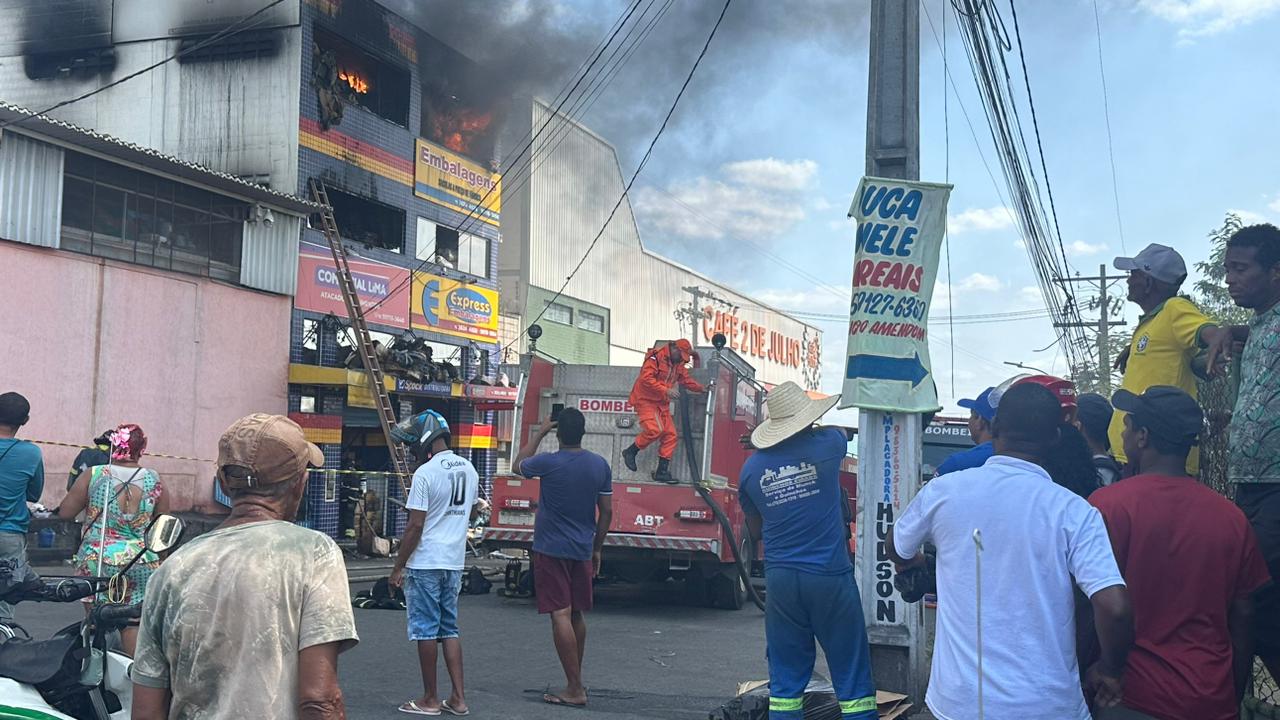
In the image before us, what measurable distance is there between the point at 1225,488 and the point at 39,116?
16576mm

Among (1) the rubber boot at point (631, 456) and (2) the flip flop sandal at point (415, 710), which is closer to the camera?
(2) the flip flop sandal at point (415, 710)

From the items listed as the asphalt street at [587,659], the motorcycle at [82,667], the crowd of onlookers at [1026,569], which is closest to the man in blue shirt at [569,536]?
the asphalt street at [587,659]

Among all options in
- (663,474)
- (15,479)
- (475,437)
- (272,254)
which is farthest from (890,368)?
(475,437)

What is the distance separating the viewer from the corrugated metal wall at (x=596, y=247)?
37.2 m

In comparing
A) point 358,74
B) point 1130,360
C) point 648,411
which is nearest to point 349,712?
point 1130,360

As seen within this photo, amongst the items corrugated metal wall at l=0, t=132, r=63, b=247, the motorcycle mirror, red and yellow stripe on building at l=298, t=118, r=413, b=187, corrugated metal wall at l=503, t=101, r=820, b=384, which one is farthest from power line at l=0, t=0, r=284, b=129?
the motorcycle mirror

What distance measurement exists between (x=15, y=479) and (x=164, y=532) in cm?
323

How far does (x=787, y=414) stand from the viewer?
19.1ft

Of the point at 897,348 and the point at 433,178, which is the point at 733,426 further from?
the point at 433,178

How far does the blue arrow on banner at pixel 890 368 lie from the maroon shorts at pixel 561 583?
238 centimetres

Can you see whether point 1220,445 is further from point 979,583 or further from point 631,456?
point 631,456

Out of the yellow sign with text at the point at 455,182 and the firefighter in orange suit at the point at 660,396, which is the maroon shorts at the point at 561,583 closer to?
the firefighter in orange suit at the point at 660,396

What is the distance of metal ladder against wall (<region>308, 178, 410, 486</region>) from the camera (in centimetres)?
2128

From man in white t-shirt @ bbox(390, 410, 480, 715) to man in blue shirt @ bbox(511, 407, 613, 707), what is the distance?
614 mm
